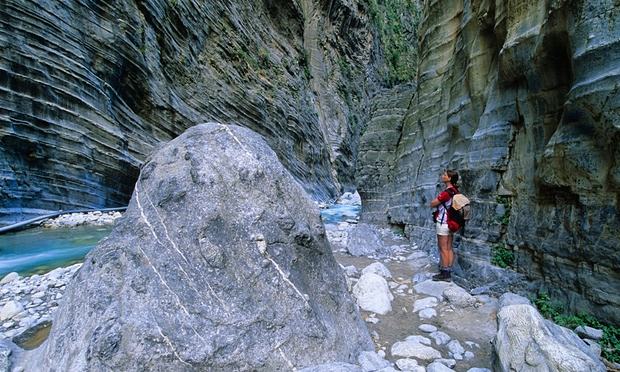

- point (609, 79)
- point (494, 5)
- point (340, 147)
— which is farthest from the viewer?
point (340, 147)

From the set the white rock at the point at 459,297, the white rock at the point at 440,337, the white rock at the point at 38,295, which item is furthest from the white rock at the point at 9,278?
the white rock at the point at 459,297

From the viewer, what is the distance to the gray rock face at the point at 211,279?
2.10m

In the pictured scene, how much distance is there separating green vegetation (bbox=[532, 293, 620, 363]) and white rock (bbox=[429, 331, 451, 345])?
1.02m

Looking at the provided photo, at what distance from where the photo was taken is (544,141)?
3.86 meters

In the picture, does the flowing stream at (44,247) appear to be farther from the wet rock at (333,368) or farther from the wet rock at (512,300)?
the wet rock at (512,300)

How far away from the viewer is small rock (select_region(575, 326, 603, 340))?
2854 millimetres

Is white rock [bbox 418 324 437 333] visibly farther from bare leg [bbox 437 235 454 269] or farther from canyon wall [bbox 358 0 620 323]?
bare leg [bbox 437 235 454 269]

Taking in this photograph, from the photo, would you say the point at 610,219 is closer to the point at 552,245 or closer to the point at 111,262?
the point at 552,245

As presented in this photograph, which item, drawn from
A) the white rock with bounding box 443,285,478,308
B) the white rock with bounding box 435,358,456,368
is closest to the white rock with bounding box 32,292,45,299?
the white rock with bounding box 435,358,456,368

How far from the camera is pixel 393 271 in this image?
6004mm

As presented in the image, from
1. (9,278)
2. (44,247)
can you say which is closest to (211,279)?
(9,278)

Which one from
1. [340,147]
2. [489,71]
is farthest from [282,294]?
[340,147]

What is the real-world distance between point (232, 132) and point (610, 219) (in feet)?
11.0

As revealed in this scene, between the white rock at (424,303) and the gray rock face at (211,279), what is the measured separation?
5.17 ft
